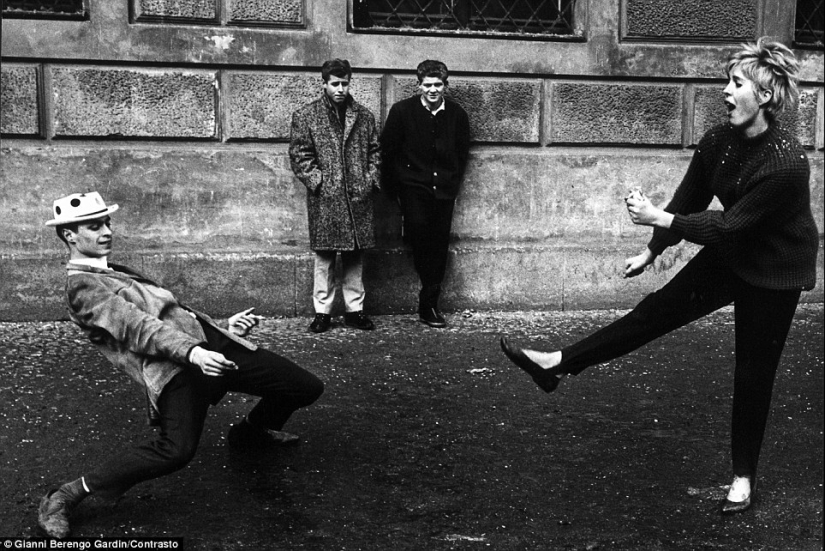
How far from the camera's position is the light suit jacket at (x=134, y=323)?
408 centimetres

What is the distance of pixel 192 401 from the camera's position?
4250 mm

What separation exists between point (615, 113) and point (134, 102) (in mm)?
3605

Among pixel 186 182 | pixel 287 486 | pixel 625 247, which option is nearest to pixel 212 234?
pixel 186 182

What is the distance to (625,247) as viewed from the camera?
28.1 ft

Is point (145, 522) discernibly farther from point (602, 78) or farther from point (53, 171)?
point (602, 78)

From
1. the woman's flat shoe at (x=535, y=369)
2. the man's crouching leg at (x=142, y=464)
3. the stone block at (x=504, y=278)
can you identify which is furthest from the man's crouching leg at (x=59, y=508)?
the stone block at (x=504, y=278)

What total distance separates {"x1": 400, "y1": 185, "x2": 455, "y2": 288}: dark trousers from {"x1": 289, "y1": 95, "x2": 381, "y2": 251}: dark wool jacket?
0.34 m

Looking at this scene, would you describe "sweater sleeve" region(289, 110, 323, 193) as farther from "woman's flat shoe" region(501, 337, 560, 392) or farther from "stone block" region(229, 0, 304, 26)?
"woman's flat shoe" region(501, 337, 560, 392)

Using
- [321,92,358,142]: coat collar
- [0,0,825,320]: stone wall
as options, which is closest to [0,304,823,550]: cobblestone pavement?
[0,0,825,320]: stone wall

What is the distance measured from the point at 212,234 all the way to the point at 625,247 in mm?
3160

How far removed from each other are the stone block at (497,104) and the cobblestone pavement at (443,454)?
5.90 feet

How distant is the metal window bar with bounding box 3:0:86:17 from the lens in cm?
759

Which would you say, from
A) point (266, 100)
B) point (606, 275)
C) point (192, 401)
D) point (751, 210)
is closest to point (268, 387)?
point (192, 401)

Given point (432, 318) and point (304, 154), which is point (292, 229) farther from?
point (432, 318)
